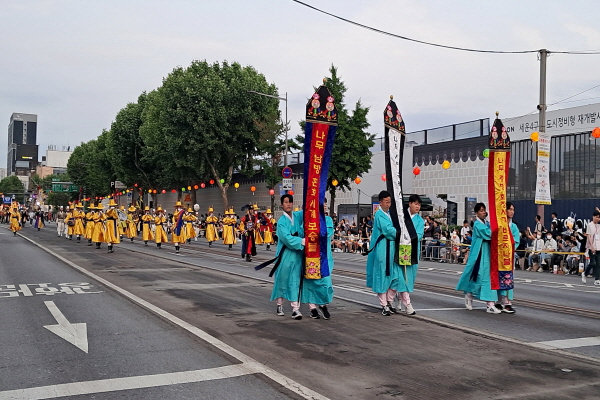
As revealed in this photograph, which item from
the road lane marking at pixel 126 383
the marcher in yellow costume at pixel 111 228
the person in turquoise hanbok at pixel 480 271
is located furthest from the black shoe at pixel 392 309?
the marcher in yellow costume at pixel 111 228

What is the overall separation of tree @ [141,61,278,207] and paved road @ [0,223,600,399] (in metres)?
31.8

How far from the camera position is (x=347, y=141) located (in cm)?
3142

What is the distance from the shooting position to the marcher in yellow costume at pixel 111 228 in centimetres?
2472

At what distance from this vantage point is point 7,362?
6188 millimetres

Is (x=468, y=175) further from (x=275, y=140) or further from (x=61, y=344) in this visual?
(x=61, y=344)

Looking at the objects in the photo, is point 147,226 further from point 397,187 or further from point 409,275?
point 409,275

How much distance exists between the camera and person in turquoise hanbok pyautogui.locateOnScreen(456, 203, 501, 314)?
9820mm

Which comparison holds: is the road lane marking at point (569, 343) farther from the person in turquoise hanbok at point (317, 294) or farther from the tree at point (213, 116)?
the tree at point (213, 116)

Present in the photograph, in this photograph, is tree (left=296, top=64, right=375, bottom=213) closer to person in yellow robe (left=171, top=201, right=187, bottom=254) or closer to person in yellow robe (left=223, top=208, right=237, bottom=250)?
person in yellow robe (left=223, top=208, right=237, bottom=250)

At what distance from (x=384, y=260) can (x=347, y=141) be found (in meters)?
22.5

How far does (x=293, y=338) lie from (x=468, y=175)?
23829 mm

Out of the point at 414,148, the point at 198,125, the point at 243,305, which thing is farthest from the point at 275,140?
the point at 243,305

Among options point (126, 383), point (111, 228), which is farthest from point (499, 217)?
point (111, 228)

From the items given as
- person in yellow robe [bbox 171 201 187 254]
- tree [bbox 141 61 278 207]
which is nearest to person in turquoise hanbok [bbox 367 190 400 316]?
person in yellow robe [bbox 171 201 187 254]
